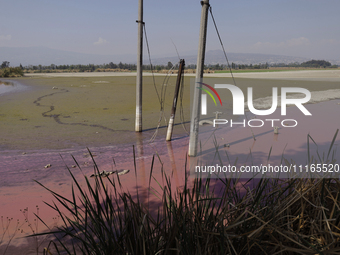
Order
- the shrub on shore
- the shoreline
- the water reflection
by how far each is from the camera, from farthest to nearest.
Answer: the shrub on shore, the water reflection, the shoreline

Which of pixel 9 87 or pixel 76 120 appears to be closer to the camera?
pixel 76 120

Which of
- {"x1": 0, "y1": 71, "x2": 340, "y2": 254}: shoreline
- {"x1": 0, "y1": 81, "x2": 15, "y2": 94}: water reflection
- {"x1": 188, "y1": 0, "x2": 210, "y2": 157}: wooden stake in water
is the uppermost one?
{"x1": 188, "y1": 0, "x2": 210, "y2": 157}: wooden stake in water

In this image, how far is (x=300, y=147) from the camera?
855 centimetres

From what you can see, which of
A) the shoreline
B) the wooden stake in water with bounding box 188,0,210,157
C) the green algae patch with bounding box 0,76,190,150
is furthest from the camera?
the green algae patch with bounding box 0,76,190,150

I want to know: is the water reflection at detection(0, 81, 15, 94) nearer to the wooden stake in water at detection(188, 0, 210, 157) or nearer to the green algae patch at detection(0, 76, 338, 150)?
the green algae patch at detection(0, 76, 338, 150)

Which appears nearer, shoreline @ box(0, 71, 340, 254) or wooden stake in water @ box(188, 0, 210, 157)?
shoreline @ box(0, 71, 340, 254)

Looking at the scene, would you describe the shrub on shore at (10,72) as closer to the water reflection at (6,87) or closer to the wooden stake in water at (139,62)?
the water reflection at (6,87)

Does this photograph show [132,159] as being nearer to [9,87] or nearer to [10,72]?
[9,87]

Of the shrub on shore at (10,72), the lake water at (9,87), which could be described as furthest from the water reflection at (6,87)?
the shrub on shore at (10,72)

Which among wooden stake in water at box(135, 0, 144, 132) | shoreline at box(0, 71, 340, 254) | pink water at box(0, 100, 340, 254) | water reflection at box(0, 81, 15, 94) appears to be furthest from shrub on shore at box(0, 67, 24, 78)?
pink water at box(0, 100, 340, 254)

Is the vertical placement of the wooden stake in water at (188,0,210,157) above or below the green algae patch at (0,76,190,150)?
above

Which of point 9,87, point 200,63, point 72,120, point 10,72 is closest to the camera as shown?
point 200,63

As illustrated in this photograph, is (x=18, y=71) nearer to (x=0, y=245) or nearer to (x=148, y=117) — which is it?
(x=148, y=117)

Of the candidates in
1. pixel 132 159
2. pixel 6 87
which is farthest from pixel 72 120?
pixel 6 87
